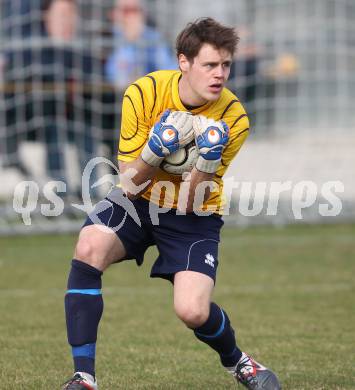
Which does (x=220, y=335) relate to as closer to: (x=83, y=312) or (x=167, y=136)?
(x=83, y=312)

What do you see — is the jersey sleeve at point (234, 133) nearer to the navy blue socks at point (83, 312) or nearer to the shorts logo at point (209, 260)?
the shorts logo at point (209, 260)

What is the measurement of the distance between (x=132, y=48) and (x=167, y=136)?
300 inches

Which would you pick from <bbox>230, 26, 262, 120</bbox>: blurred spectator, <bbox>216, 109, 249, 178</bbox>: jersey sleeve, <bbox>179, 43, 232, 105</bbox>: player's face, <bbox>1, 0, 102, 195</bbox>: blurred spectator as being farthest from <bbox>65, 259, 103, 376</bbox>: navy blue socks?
<bbox>230, 26, 262, 120</bbox>: blurred spectator

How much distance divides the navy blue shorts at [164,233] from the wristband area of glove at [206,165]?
0.37 meters

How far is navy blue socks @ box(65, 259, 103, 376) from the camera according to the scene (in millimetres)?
4285

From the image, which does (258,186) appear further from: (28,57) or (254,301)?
(254,301)

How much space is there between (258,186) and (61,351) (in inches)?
254

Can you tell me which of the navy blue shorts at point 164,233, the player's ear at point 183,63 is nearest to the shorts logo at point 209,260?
the navy blue shorts at point 164,233

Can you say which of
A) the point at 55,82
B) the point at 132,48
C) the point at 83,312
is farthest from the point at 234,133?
the point at 132,48

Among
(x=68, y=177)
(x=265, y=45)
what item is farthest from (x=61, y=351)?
(x=265, y=45)

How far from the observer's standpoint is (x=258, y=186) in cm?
1162

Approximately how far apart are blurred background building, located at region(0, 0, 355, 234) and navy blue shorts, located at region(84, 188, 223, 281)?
6.36m

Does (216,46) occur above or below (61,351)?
above

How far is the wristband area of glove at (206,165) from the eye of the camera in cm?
423
